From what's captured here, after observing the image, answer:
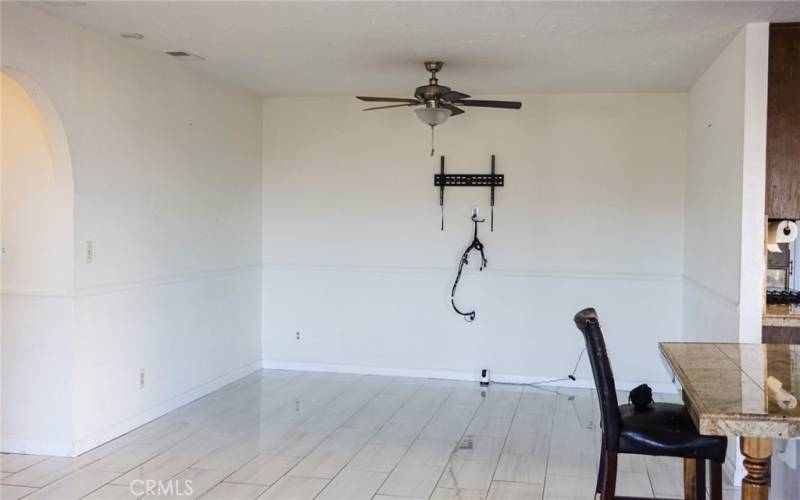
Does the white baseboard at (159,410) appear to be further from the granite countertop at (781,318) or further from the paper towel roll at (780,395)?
the granite countertop at (781,318)

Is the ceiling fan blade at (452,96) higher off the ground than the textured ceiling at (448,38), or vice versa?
the textured ceiling at (448,38)

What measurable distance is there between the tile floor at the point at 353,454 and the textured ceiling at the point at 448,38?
2460 mm

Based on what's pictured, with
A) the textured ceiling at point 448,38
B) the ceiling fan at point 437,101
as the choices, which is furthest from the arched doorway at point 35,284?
the ceiling fan at point 437,101

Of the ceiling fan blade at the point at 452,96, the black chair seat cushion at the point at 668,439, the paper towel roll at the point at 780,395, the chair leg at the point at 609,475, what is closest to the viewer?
the paper towel roll at the point at 780,395

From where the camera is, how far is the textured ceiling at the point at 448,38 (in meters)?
3.53

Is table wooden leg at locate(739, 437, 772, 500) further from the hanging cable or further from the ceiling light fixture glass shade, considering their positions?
the hanging cable

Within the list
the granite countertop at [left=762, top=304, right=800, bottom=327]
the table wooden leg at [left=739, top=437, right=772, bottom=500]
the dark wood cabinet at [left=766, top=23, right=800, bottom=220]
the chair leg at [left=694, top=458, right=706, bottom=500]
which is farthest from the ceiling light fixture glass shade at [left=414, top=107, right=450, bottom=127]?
the table wooden leg at [left=739, top=437, right=772, bottom=500]

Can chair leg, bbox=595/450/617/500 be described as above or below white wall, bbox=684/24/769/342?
below

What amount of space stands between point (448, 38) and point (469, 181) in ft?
6.77

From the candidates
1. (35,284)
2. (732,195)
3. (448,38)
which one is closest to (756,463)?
(732,195)

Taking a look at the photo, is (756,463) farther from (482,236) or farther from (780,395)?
(482,236)

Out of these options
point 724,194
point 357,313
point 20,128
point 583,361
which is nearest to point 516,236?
point 583,361

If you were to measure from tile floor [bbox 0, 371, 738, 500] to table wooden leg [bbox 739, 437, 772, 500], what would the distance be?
4.81 feet

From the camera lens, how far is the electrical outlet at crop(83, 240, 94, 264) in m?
4.05
